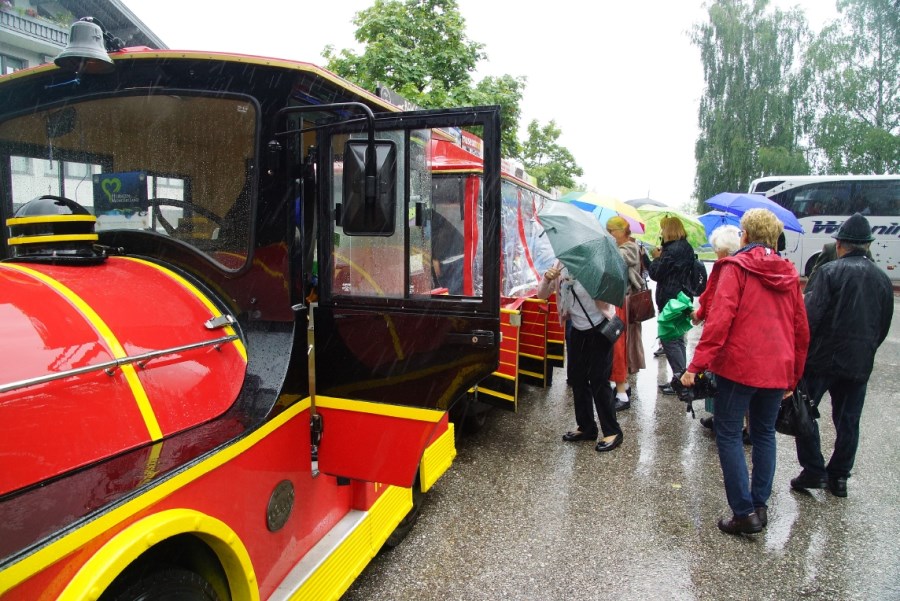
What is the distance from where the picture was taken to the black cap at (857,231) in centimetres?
368

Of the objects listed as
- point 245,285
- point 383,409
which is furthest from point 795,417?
point 245,285

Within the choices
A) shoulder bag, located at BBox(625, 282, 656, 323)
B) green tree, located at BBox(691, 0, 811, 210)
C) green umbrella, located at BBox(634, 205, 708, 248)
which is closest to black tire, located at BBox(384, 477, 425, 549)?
shoulder bag, located at BBox(625, 282, 656, 323)

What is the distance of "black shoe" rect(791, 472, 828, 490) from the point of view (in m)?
3.90

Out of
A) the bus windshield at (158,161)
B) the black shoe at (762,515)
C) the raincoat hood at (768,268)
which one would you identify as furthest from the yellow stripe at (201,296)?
the black shoe at (762,515)

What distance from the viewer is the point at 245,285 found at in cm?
229

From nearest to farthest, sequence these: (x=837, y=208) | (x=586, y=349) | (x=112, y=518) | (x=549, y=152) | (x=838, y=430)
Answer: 1. (x=112, y=518)
2. (x=838, y=430)
3. (x=586, y=349)
4. (x=837, y=208)
5. (x=549, y=152)

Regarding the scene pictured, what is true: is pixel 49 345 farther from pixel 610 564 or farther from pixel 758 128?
pixel 758 128

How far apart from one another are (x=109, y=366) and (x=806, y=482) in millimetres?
4343

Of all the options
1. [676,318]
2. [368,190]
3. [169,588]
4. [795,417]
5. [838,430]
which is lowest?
[838,430]

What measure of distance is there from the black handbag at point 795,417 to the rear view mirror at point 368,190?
314 cm

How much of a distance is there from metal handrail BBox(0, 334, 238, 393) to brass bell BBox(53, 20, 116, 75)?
1139 mm

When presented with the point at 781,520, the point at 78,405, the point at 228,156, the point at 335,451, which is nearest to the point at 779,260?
the point at 781,520

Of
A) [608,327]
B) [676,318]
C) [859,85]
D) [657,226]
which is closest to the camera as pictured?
[608,327]

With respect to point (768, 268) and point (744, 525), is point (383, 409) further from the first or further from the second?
point (744, 525)
